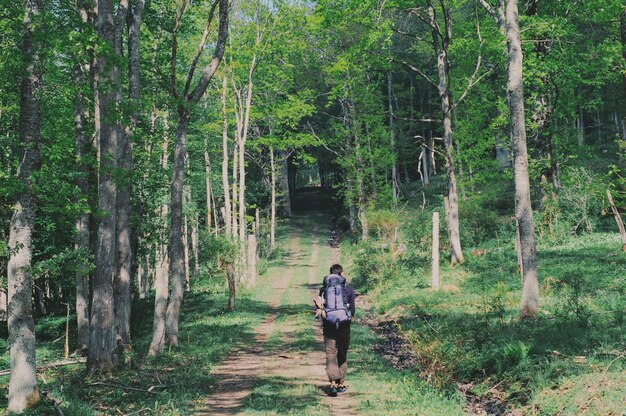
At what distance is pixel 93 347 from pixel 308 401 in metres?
6.06

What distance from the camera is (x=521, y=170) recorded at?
13.4 meters

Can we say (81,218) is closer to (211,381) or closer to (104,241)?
(104,241)

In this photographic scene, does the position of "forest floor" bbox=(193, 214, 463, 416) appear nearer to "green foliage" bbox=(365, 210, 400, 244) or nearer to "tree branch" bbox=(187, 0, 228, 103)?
"tree branch" bbox=(187, 0, 228, 103)

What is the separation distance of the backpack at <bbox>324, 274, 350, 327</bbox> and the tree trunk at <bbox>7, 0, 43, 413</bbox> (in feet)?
17.9

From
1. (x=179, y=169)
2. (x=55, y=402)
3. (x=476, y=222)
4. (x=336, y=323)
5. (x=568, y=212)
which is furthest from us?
(x=476, y=222)

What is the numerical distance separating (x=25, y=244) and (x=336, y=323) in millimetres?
5923

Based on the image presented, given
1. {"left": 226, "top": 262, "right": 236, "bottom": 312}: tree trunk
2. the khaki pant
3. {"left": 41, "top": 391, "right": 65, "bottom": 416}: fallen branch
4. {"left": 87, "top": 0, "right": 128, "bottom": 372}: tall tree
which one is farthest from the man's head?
{"left": 226, "top": 262, "right": 236, "bottom": 312}: tree trunk

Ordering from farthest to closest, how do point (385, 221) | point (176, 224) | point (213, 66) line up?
point (385, 221), point (213, 66), point (176, 224)

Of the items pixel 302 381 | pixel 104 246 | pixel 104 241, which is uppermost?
pixel 104 241

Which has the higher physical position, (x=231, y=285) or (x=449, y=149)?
(x=449, y=149)

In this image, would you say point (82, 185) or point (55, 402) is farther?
point (82, 185)

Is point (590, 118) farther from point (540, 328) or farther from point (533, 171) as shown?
point (540, 328)

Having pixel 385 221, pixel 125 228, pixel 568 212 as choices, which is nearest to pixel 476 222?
pixel 385 221

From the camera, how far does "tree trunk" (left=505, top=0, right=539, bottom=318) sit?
12617mm
